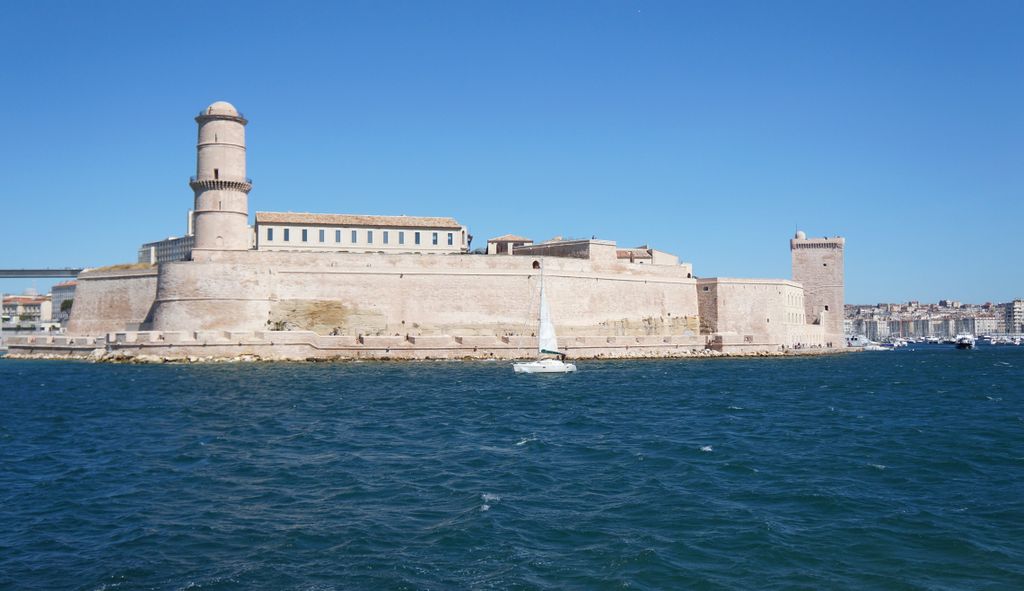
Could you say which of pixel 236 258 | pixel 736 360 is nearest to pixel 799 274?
pixel 736 360

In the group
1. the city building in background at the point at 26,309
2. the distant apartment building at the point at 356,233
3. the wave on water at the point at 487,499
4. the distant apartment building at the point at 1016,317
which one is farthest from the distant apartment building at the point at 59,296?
the distant apartment building at the point at 1016,317

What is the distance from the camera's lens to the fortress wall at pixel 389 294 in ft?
113

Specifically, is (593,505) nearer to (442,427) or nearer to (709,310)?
(442,427)

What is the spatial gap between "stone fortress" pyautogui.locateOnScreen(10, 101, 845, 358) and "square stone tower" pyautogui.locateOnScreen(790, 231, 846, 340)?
7.46 meters

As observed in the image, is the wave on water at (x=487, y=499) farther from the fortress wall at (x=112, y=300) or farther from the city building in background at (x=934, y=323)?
the city building in background at (x=934, y=323)

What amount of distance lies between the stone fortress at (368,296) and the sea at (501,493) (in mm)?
13219

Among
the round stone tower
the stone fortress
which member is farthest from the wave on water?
the round stone tower

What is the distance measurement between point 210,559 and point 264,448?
583 cm

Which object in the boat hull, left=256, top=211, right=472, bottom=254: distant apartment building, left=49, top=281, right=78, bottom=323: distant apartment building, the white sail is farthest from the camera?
left=49, top=281, right=78, bottom=323: distant apartment building

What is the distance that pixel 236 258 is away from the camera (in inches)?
1369

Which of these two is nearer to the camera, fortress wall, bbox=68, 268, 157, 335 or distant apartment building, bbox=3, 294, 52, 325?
fortress wall, bbox=68, 268, 157, 335

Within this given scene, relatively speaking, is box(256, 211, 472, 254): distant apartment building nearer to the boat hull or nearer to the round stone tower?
the round stone tower

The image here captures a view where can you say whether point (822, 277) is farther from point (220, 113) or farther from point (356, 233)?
point (220, 113)

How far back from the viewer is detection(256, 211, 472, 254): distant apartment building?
38.6m
